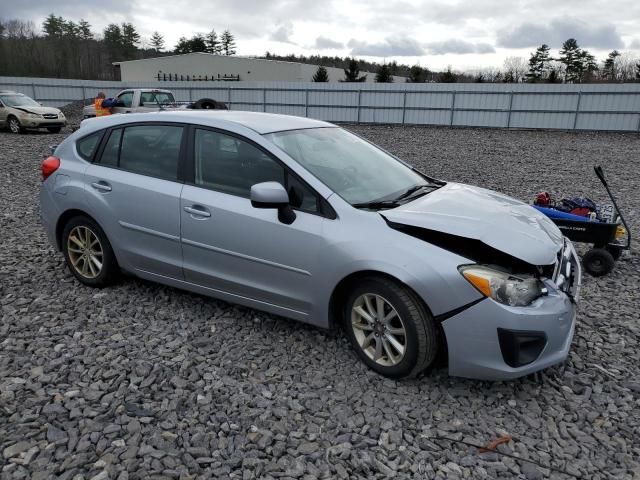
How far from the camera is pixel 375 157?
430cm

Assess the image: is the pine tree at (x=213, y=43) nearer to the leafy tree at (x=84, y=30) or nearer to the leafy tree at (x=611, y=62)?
the leafy tree at (x=84, y=30)

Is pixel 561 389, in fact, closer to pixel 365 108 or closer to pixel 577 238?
pixel 577 238

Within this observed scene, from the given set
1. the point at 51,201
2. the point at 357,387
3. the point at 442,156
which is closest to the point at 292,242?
the point at 357,387

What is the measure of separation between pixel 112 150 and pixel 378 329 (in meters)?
2.82

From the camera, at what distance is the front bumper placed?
2.87 meters

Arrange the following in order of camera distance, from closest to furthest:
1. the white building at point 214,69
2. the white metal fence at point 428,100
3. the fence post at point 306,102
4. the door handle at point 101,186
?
the door handle at point 101,186 < the white metal fence at point 428,100 < the fence post at point 306,102 < the white building at point 214,69

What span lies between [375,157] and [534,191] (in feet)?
21.6

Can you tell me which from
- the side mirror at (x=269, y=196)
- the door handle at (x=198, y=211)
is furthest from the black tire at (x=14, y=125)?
the side mirror at (x=269, y=196)

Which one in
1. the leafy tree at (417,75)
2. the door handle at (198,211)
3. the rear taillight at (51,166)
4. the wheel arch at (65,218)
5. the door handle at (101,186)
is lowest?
the wheel arch at (65,218)

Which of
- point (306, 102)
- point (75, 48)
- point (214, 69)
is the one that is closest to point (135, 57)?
point (75, 48)

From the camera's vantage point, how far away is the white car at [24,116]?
18.5 metres

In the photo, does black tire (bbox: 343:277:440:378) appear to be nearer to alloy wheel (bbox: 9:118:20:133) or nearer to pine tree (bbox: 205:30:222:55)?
alloy wheel (bbox: 9:118:20:133)

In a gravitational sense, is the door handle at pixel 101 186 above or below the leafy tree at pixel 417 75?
below

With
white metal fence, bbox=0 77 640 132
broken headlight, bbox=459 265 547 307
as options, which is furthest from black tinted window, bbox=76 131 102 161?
white metal fence, bbox=0 77 640 132
